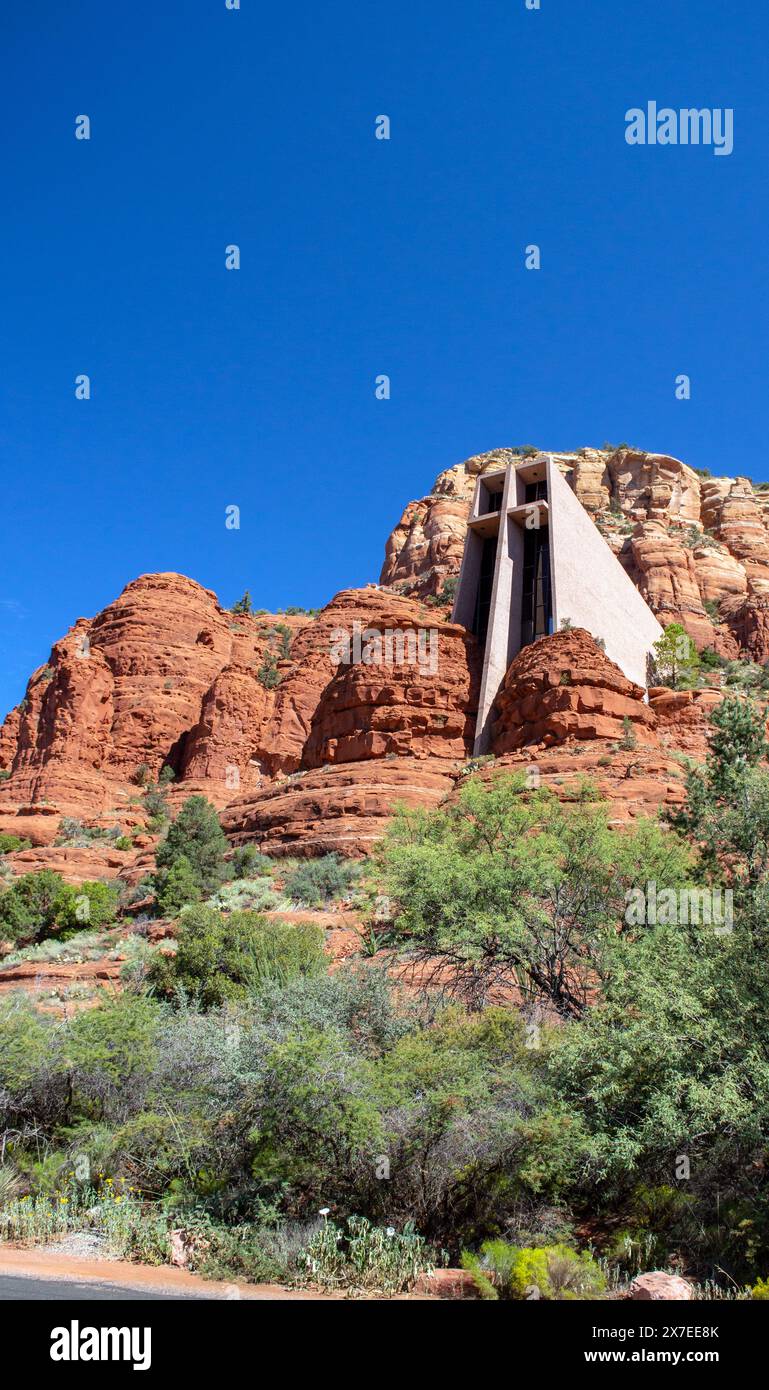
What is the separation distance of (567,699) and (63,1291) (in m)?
27.5

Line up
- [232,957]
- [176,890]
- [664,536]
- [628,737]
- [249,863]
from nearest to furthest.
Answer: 1. [232,957]
2. [176,890]
3. [628,737]
4. [249,863]
5. [664,536]

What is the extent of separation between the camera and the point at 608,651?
129ft

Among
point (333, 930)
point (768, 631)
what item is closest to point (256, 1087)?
point (333, 930)

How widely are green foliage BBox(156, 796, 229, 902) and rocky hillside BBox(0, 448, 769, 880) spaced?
64.7 inches

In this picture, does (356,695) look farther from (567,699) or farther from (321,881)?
(321,881)

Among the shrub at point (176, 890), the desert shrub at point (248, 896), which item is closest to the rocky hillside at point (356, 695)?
the desert shrub at point (248, 896)

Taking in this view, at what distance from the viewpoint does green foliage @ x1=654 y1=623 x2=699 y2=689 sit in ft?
147

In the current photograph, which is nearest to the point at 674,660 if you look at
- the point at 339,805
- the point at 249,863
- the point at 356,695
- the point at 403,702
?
the point at 403,702

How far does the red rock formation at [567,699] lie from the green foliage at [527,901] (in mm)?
13053

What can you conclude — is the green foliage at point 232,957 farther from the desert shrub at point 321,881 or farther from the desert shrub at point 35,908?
Result: the desert shrub at point 35,908

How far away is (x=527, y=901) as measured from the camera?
49.8ft

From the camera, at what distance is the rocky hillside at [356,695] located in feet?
106

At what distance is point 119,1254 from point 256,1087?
2080 mm
